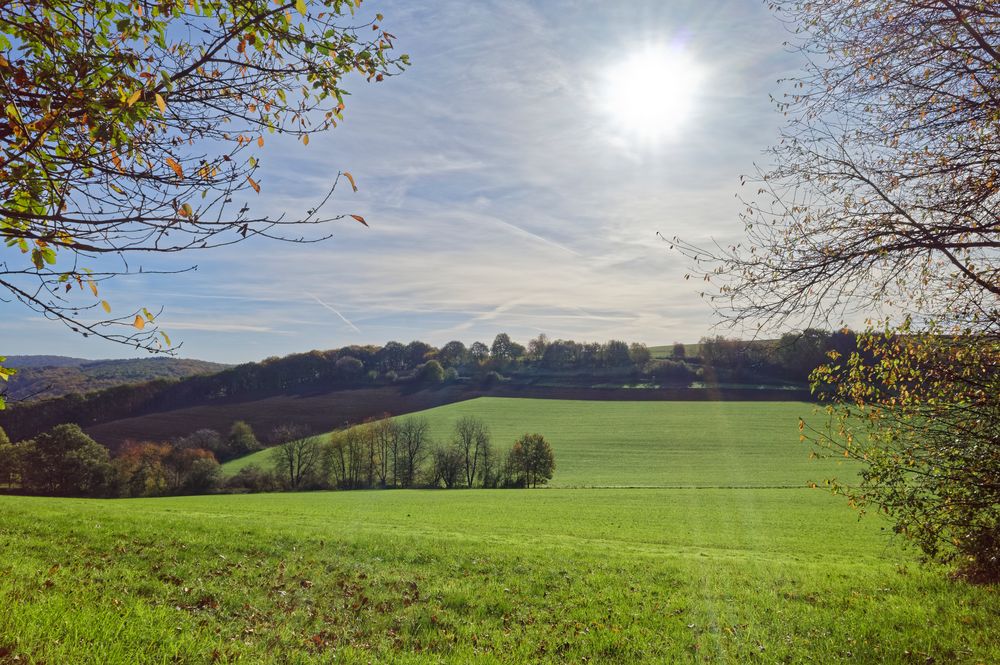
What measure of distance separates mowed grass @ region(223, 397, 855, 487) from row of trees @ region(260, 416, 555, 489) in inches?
118

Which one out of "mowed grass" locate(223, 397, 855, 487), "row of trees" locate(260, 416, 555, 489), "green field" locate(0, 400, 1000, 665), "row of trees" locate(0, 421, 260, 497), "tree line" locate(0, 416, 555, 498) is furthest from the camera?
"row of trees" locate(260, 416, 555, 489)

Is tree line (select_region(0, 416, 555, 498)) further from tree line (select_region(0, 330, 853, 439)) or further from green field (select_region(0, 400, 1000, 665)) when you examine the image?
green field (select_region(0, 400, 1000, 665))

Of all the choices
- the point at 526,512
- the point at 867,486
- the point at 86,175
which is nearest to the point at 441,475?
the point at 526,512

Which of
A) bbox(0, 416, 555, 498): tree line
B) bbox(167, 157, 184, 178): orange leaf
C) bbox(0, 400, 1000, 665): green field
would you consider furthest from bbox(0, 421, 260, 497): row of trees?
bbox(167, 157, 184, 178): orange leaf

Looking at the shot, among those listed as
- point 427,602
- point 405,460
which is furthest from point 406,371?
point 427,602

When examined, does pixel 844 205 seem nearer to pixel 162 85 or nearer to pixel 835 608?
pixel 835 608

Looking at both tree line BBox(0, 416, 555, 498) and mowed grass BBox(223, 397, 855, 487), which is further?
tree line BBox(0, 416, 555, 498)

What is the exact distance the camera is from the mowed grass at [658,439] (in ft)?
158

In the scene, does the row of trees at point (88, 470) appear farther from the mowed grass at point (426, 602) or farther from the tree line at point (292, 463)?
the mowed grass at point (426, 602)

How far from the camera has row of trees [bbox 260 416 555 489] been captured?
55.7 meters

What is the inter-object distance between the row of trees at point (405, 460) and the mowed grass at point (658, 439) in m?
3.00

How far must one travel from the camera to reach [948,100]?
21.2 feet

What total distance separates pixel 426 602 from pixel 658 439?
5915 cm

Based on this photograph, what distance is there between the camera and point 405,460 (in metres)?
60.1
